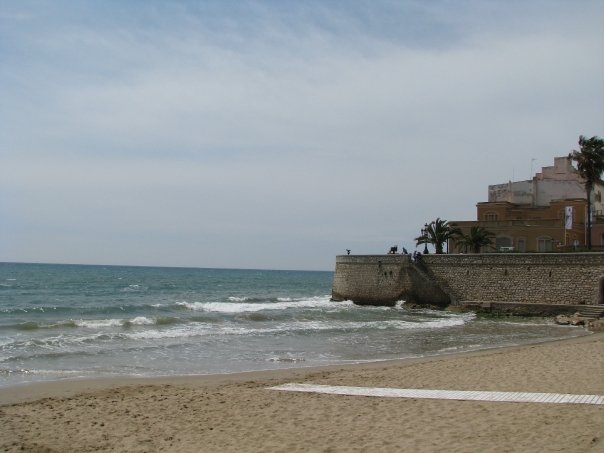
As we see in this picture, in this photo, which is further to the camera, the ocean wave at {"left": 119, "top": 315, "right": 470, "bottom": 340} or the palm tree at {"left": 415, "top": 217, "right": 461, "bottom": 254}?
the palm tree at {"left": 415, "top": 217, "right": 461, "bottom": 254}

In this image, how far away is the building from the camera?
39125 millimetres

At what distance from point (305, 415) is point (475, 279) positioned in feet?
84.3

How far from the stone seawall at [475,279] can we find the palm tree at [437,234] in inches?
147

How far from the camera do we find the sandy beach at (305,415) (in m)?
7.62

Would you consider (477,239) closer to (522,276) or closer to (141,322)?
(522,276)

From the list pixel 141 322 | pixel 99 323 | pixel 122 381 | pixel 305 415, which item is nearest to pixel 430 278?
pixel 141 322

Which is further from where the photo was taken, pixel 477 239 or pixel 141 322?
pixel 477 239

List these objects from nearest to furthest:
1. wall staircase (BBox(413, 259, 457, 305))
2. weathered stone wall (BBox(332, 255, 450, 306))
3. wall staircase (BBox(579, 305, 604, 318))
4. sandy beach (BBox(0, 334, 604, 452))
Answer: sandy beach (BBox(0, 334, 604, 452))
wall staircase (BBox(579, 305, 604, 318))
wall staircase (BBox(413, 259, 457, 305))
weathered stone wall (BBox(332, 255, 450, 306))

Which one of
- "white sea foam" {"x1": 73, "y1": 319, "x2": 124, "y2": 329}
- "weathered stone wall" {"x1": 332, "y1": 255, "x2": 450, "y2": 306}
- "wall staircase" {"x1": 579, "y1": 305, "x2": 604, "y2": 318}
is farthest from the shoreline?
"weathered stone wall" {"x1": 332, "y1": 255, "x2": 450, "y2": 306}

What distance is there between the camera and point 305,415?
9352 millimetres

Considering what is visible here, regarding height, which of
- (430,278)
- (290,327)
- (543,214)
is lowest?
(290,327)

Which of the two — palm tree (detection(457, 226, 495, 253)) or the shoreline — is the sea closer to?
the shoreline

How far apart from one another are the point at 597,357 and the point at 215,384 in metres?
8.85

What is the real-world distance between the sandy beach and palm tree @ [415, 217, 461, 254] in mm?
25560
